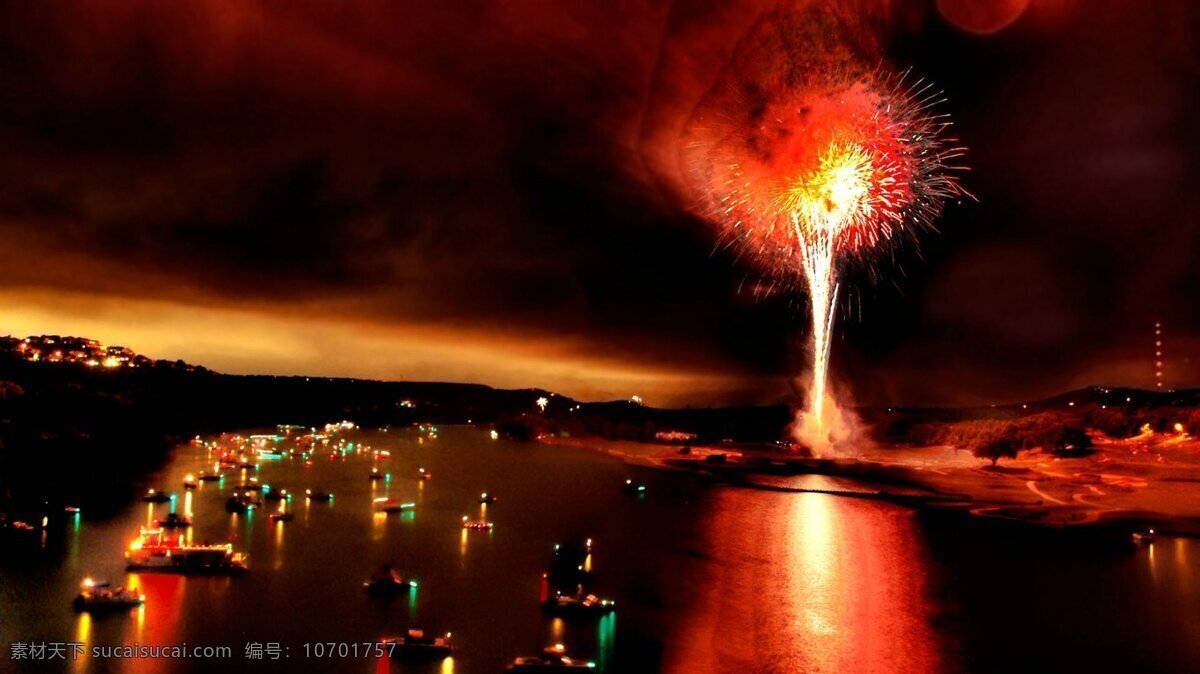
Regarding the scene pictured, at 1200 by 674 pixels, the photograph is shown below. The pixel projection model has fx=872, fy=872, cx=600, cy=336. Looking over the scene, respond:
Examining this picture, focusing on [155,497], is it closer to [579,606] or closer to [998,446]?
[579,606]

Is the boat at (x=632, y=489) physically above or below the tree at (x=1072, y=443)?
below

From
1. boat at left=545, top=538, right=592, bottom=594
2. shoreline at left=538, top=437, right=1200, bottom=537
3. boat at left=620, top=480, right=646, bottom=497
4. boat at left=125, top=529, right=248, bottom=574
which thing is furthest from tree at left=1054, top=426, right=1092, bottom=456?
boat at left=125, top=529, right=248, bottom=574

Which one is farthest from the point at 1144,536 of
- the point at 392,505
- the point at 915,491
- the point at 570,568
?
the point at 392,505

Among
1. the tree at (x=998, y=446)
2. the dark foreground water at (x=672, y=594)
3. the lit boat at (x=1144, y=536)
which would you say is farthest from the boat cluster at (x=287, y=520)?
the tree at (x=998, y=446)

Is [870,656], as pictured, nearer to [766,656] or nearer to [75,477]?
[766,656]

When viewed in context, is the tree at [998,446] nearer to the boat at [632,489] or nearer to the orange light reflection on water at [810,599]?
the orange light reflection on water at [810,599]

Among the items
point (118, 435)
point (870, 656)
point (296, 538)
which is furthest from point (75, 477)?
point (870, 656)

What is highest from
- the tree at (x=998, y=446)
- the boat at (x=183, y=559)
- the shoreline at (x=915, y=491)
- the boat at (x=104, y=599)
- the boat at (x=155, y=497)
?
the tree at (x=998, y=446)
